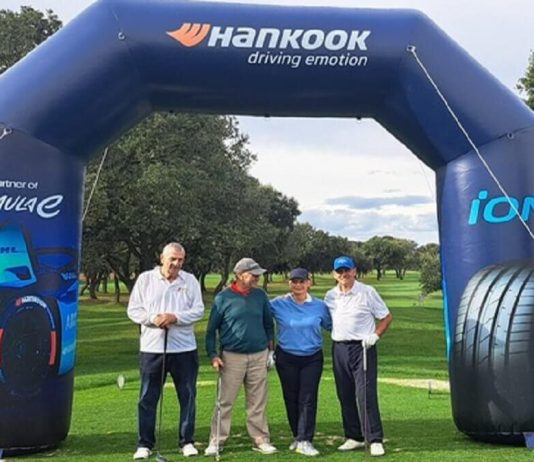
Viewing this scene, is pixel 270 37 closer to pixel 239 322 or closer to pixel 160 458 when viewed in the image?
pixel 239 322

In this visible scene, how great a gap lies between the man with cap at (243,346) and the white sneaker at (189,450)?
195 mm

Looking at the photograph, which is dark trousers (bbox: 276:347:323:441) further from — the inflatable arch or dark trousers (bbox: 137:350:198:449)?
the inflatable arch

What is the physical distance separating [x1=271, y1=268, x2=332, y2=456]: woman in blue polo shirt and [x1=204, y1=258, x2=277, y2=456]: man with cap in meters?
0.14

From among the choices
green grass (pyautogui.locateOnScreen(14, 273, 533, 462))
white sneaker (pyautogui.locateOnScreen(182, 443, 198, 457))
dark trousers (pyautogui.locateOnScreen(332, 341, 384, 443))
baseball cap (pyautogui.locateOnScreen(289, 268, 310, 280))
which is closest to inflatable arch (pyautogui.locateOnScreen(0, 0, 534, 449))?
green grass (pyautogui.locateOnScreen(14, 273, 533, 462))

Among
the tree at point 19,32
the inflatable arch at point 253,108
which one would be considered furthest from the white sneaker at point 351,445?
the tree at point 19,32

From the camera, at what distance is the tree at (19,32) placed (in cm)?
1812

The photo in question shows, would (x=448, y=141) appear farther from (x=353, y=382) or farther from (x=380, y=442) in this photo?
(x=380, y=442)

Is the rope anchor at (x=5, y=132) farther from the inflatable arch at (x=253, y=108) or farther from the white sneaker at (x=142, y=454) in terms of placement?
the white sneaker at (x=142, y=454)

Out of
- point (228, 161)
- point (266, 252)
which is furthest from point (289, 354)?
point (266, 252)

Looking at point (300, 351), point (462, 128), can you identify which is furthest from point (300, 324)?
point (462, 128)

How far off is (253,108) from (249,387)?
2530mm

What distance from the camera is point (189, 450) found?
600 centimetres

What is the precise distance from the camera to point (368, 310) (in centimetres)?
628

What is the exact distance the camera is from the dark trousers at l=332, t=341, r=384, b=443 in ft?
20.1
